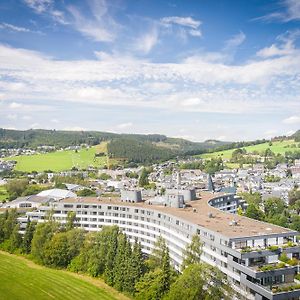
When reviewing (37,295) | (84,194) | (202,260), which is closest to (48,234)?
(37,295)

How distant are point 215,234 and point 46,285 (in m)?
29.8

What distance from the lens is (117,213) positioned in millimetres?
87688

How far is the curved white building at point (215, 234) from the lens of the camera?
47469 mm

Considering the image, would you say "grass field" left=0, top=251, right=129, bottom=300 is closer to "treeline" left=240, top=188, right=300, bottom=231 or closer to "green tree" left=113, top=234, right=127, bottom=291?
"green tree" left=113, top=234, right=127, bottom=291

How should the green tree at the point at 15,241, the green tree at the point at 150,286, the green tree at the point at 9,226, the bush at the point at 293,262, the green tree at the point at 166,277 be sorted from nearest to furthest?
the bush at the point at 293,262, the green tree at the point at 150,286, the green tree at the point at 166,277, the green tree at the point at 15,241, the green tree at the point at 9,226

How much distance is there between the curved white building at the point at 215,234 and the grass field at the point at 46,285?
1419 centimetres

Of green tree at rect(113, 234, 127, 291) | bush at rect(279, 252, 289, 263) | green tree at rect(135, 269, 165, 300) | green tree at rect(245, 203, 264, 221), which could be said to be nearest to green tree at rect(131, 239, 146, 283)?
green tree at rect(135, 269, 165, 300)

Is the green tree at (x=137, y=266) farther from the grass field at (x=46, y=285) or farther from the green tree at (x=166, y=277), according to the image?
the green tree at (x=166, y=277)

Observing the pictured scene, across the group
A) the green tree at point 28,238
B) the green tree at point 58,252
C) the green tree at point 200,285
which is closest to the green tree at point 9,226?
the green tree at point 28,238

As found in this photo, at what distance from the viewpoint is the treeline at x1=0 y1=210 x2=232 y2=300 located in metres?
49.8

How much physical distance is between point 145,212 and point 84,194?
58.4m

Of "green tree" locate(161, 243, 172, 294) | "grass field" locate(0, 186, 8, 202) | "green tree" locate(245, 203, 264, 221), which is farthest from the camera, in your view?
"grass field" locate(0, 186, 8, 202)

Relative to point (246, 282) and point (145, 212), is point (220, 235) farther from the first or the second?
point (145, 212)

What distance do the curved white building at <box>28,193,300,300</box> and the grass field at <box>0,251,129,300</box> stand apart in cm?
1419
